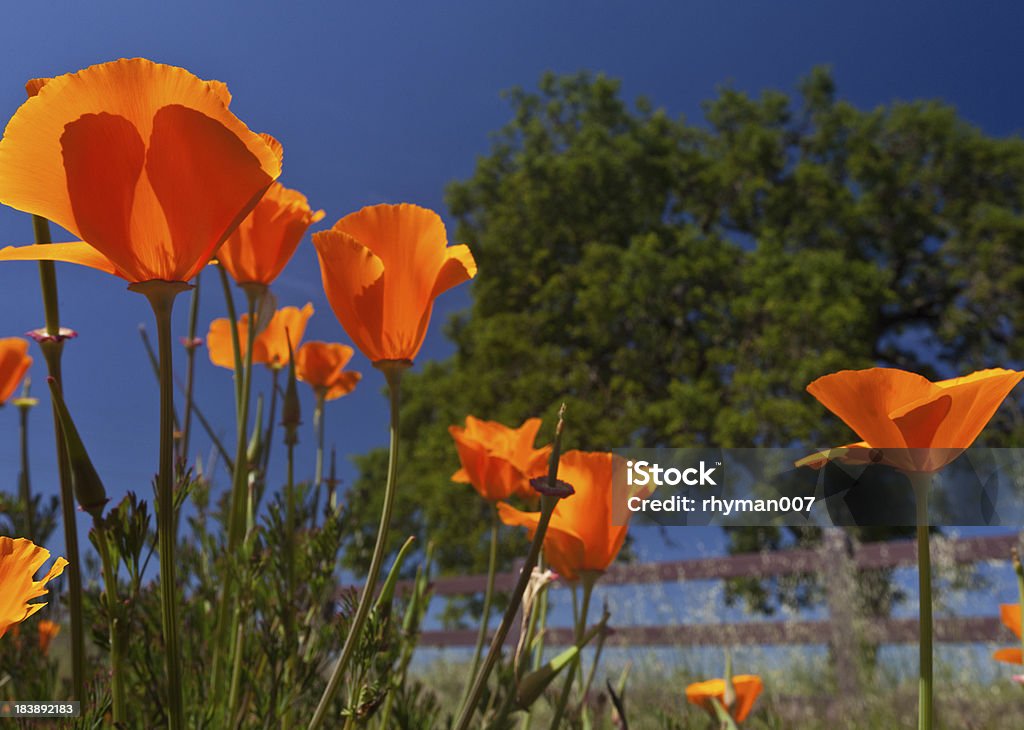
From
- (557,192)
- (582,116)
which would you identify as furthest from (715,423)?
(582,116)

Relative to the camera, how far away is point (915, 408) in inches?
23.7

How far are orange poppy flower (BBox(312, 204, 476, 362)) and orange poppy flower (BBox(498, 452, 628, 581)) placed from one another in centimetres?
28

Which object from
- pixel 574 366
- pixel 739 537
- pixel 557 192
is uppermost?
pixel 557 192

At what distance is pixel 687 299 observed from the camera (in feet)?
37.9

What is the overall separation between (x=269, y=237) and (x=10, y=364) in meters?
0.59

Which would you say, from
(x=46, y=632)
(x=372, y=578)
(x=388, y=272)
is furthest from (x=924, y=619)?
(x=46, y=632)

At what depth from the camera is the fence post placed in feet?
20.5

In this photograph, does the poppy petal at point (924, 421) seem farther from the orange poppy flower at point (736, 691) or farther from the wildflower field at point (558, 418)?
the orange poppy flower at point (736, 691)

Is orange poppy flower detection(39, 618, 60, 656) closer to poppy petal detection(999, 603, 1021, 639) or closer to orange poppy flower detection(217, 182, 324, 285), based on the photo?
orange poppy flower detection(217, 182, 324, 285)

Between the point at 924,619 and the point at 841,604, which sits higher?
the point at 924,619

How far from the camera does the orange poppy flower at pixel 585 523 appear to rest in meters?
0.95

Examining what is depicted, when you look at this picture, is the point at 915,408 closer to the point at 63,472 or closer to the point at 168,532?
the point at 168,532

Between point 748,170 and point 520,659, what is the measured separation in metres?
12.7

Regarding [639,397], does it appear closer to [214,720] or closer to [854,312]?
[854,312]
